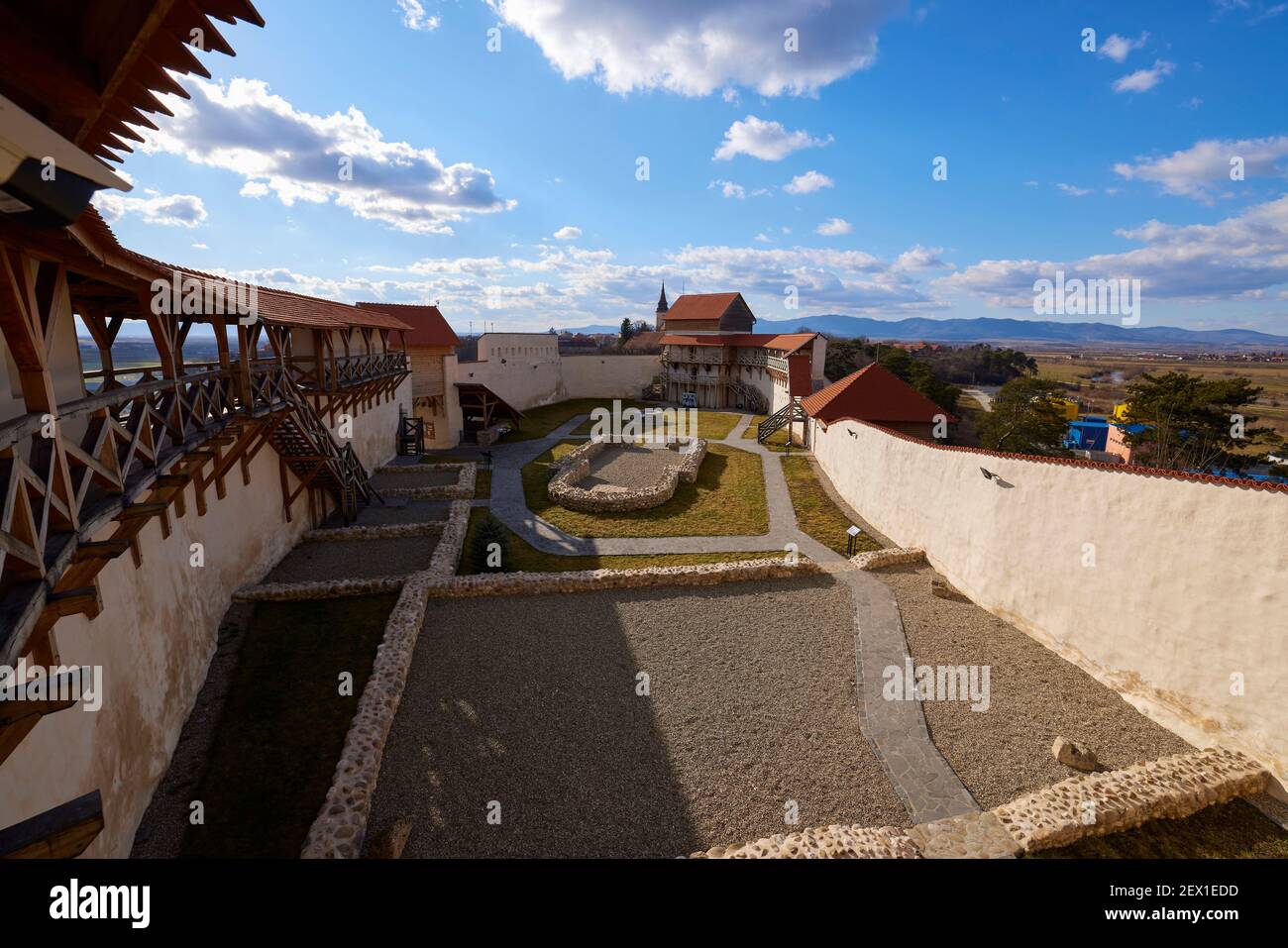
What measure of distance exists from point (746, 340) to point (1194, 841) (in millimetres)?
38595

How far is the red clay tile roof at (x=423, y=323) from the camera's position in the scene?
96.3ft

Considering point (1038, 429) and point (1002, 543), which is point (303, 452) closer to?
point (1002, 543)

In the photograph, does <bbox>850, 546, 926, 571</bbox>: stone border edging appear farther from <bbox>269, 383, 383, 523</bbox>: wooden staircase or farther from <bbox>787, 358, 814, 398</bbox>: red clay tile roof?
<bbox>787, 358, 814, 398</bbox>: red clay tile roof

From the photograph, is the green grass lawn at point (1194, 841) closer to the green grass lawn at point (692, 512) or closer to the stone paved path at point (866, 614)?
the stone paved path at point (866, 614)

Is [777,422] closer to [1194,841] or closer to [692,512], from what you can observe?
[692,512]

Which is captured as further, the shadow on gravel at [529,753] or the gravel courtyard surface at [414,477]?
the gravel courtyard surface at [414,477]

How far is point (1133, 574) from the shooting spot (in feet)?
31.6

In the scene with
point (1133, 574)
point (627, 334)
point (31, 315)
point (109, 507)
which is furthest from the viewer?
point (627, 334)

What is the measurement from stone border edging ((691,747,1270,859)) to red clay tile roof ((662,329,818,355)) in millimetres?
30258

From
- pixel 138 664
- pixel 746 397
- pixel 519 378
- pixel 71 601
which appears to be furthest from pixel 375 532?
pixel 746 397

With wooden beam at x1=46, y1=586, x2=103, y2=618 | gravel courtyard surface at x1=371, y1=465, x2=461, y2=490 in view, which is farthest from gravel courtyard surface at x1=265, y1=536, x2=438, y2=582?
wooden beam at x1=46, y1=586, x2=103, y2=618

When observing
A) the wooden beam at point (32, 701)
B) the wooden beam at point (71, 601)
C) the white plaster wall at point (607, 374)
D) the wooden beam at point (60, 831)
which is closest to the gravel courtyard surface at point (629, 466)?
the wooden beam at point (71, 601)
